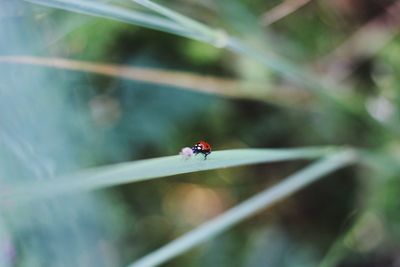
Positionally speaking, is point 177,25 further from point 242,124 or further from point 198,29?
point 242,124

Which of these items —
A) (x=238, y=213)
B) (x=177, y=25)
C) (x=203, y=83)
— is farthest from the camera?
(x=203, y=83)

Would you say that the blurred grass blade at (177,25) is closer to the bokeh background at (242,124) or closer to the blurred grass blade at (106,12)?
the blurred grass blade at (106,12)

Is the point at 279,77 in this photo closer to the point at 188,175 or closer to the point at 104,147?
the point at 188,175

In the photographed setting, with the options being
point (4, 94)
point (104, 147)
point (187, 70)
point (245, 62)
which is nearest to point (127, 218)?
point (104, 147)

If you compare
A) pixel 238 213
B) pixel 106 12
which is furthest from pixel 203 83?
pixel 106 12

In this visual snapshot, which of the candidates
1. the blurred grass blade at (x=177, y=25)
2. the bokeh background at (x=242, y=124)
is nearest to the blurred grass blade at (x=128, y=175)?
the blurred grass blade at (x=177, y=25)

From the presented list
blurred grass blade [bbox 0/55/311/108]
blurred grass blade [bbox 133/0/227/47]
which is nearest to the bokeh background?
blurred grass blade [bbox 0/55/311/108]

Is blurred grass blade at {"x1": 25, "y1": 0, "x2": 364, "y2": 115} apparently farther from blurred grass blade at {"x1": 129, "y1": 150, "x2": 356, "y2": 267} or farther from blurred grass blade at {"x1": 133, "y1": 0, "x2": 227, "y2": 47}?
blurred grass blade at {"x1": 129, "y1": 150, "x2": 356, "y2": 267}
